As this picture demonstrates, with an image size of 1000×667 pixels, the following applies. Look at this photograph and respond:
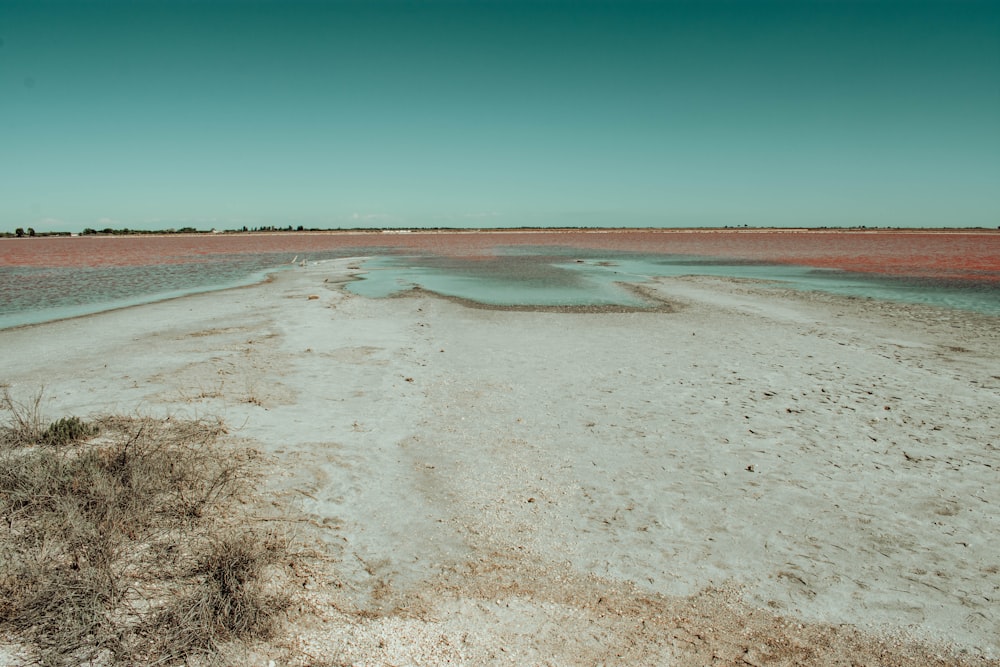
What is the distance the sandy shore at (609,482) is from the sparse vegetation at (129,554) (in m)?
0.41

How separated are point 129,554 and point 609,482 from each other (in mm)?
4131

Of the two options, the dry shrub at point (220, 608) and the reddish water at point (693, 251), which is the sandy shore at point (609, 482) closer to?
the dry shrub at point (220, 608)

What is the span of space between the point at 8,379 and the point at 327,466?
7000 millimetres

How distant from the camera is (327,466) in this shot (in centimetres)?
588

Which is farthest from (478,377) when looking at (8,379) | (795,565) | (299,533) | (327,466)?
(8,379)

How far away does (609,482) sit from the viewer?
569cm

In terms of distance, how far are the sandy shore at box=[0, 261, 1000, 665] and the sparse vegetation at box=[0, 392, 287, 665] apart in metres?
0.41

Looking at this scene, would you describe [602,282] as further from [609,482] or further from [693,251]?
[693,251]

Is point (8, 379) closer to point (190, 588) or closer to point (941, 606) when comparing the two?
point (190, 588)

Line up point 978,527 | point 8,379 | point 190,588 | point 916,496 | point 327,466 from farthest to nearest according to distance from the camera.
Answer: point 8,379 < point 327,466 < point 916,496 < point 978,527 < point 190,588

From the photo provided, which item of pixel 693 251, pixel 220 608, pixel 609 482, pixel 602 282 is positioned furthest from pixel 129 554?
pixel 693 251

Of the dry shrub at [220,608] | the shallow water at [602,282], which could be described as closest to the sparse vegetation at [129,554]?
the dry shrub at [220,608]

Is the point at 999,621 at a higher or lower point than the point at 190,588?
lower

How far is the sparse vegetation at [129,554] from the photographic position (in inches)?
126
